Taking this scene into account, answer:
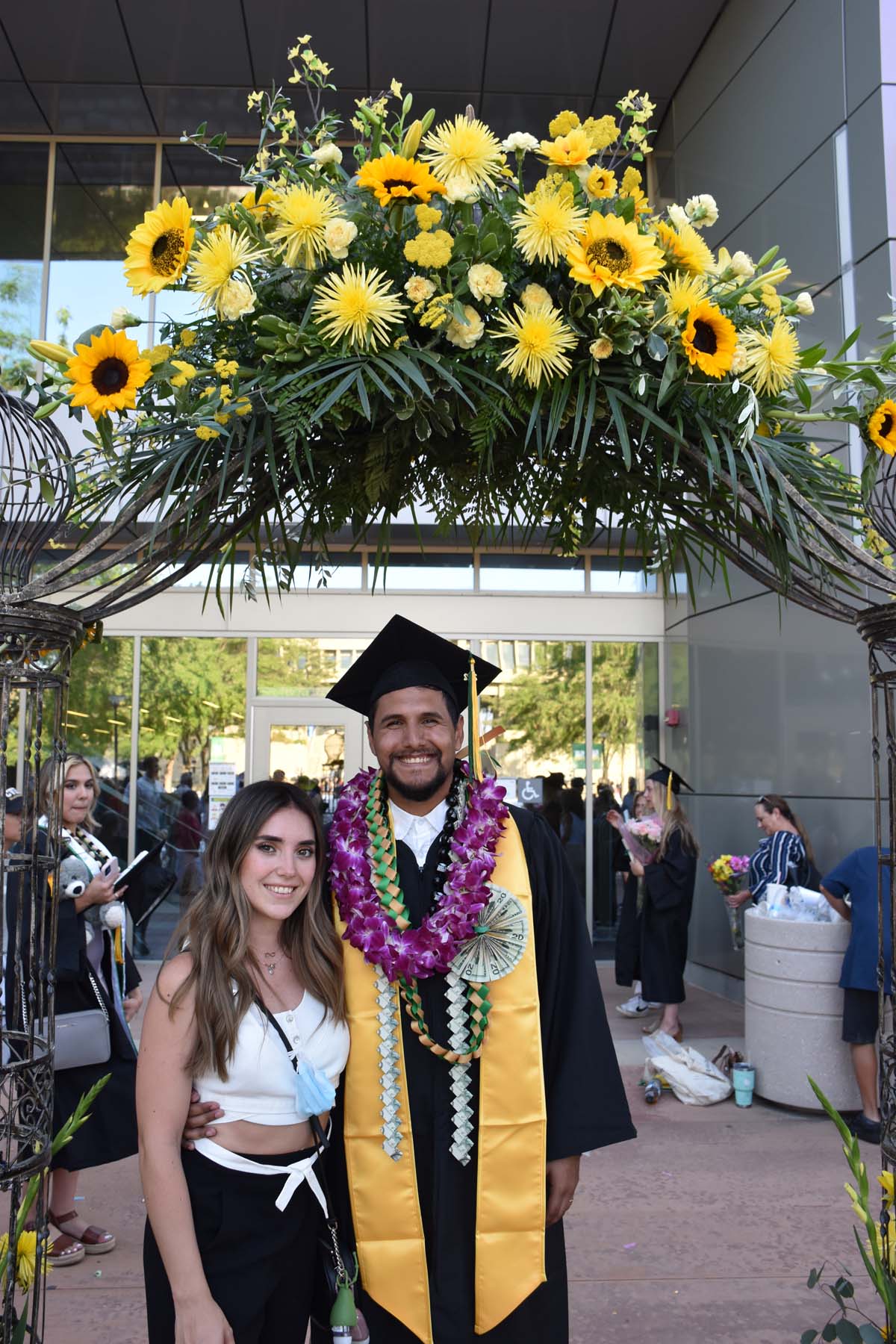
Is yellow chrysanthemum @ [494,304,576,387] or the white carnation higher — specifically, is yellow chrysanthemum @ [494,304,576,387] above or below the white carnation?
below

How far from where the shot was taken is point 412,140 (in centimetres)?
238

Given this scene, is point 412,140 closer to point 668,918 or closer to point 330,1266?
point 330,1266

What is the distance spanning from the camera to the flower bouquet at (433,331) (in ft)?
7.72

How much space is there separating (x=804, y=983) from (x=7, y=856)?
4.73 meters

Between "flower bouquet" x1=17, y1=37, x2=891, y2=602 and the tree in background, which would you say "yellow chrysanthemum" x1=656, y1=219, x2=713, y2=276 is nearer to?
"flower bouquet" x1=17, y1=37, x2=891, y2=602

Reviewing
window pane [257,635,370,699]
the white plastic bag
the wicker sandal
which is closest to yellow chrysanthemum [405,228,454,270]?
the wicker sandal

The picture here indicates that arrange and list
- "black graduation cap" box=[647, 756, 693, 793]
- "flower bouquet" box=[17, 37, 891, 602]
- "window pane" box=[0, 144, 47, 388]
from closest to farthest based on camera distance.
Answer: "flower bouquet" box=[17, 37, 891, 602] → "black graduation cap" box=[647, 756, 693, 793] → "window pane" box=[0, 144, 47, 388]

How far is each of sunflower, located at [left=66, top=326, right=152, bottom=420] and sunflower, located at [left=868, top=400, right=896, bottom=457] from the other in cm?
172

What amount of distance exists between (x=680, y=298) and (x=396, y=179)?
2.20 feet

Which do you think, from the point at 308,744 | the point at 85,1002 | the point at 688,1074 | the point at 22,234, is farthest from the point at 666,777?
the point at 22,234

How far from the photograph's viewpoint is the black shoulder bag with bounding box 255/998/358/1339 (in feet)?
7.83

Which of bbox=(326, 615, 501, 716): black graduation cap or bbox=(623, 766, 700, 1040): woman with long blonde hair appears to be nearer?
bbox=(326, 615, 501, 716): black graduation cap

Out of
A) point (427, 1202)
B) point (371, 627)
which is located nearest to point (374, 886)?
point (427, 1202)

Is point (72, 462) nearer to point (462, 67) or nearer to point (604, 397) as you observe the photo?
point (604, 397)
